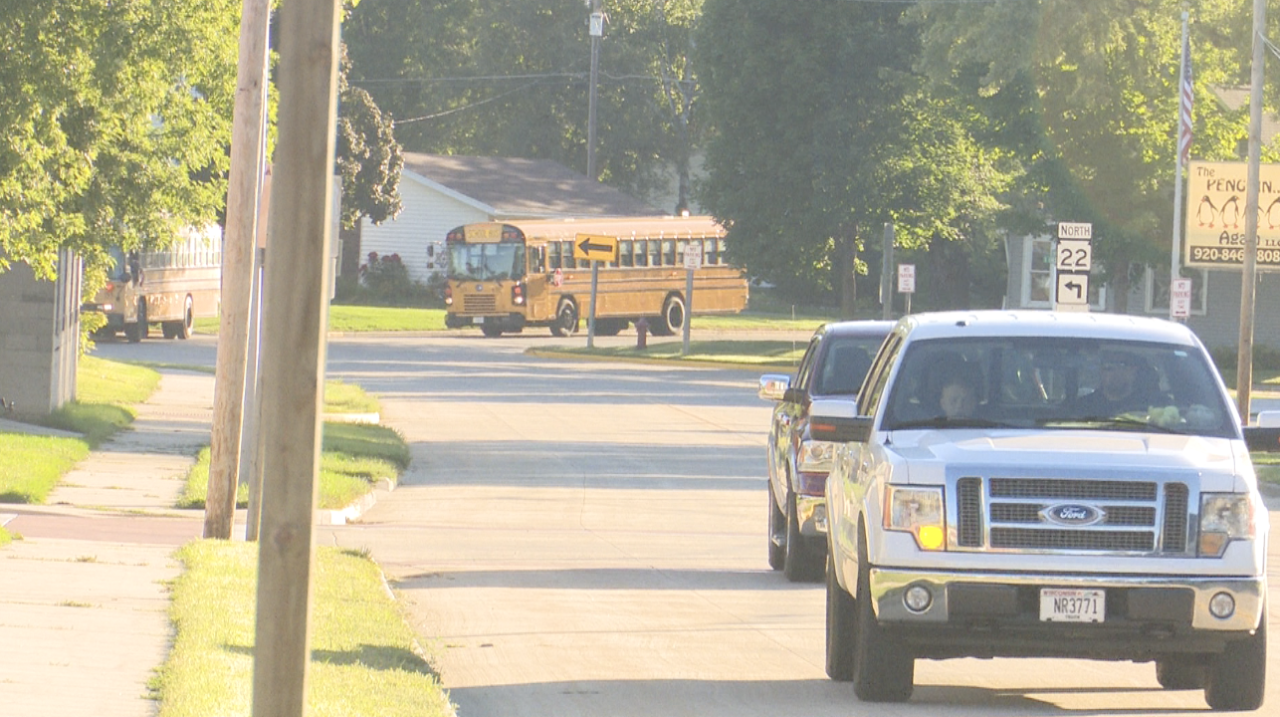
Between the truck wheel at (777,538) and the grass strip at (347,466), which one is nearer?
the truck wheel at (777,538)

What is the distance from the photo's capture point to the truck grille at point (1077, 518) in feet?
28.5

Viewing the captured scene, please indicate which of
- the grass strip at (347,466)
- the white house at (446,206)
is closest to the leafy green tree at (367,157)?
the white house at (446,206)

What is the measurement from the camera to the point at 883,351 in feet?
35.1

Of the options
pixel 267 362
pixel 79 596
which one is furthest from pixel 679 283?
pixel 267 362

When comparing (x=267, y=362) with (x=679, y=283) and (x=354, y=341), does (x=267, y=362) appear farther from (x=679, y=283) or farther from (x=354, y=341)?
→ (x=679, y=283)

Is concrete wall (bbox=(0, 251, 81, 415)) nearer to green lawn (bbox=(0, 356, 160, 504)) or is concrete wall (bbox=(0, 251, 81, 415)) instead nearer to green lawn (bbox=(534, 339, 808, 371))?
green lawn (bbox=(0, 356, 160, 504))

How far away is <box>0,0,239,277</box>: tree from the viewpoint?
54.7ft

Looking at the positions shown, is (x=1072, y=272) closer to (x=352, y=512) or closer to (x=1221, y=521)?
(x=352, y=512)

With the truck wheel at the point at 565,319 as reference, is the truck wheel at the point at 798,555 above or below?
below

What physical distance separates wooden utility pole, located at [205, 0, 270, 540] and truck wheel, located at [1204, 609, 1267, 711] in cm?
853

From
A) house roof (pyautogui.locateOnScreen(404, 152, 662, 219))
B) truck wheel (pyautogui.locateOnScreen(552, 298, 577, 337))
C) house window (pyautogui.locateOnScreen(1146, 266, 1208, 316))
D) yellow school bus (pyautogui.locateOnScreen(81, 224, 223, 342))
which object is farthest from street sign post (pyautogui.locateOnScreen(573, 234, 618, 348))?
house roof (pyautogui.locateOnScreen(404, 152, 662, 219))

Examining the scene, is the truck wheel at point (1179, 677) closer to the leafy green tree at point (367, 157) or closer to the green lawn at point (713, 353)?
the green lawn at point (713, 353)

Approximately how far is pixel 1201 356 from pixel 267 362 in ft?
20.6

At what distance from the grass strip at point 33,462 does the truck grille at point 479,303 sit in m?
33.9
